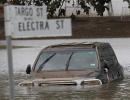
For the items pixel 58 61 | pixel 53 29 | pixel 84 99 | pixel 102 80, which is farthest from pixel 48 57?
pixel 53 29

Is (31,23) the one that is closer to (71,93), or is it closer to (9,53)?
(9,53)

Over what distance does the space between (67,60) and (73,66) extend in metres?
0.29

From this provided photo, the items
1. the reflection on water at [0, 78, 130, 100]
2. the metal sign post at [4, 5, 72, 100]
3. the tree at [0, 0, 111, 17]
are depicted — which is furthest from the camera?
the tree at [0, 0, 111, 17]

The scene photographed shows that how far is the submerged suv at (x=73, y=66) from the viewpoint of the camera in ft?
48.8

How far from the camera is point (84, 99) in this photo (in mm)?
13242

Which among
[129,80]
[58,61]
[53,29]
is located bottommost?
[129,80]

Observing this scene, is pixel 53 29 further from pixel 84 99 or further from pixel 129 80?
pixel 129 80

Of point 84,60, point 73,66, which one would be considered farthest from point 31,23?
point 84,60

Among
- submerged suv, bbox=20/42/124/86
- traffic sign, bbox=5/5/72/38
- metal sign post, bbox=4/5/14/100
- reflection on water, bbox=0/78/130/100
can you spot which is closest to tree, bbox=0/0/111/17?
submerged suv, bbox=20/42/124/86

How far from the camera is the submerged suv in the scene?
1487 centimetres

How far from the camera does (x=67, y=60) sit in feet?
51.8

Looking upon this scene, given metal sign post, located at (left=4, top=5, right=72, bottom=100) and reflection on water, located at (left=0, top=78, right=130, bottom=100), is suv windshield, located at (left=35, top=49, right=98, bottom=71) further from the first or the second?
metal sign post, located at (left=4, top=5, right=72, bottom=100)

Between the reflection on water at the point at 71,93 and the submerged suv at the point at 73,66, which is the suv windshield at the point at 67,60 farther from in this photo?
the reflection on water at the point at 71,93

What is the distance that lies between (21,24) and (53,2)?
630 inches
